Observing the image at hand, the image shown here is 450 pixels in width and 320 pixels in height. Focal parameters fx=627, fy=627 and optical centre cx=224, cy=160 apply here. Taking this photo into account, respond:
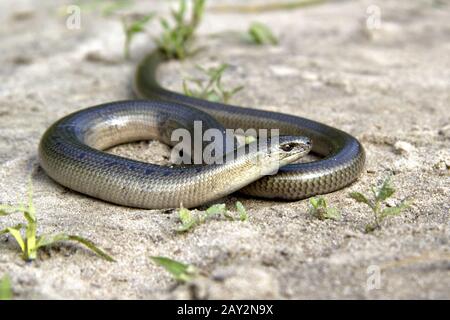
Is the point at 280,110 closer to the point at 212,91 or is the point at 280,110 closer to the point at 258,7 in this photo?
the point at 212,91

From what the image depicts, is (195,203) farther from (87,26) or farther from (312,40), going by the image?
(87,26)

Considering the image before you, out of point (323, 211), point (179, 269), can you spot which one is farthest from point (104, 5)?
point (179, 269)

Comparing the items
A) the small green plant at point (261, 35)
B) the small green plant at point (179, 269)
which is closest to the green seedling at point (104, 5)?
the small green plant at point (261, 35)

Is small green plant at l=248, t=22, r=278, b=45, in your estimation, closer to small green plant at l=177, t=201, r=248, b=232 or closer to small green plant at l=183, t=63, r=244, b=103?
Answer: small green plant at l=183, t=63, r=244, b=103

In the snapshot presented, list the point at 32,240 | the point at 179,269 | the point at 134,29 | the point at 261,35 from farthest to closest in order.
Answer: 1. the point at 261,35
2. the point at 134,29
3. the point at 32,240
4. the point at 179,269

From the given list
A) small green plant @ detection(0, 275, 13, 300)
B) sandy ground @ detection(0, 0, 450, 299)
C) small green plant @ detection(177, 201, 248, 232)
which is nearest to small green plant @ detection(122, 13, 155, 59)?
sandy ground @ detection(0, 0, 450, 299)

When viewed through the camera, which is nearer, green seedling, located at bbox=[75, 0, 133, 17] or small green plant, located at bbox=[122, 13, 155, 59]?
small green plant, located at bbox=[122, 13, 155, 59]

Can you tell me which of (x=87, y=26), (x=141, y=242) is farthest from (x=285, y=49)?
(x=141, y=242)
